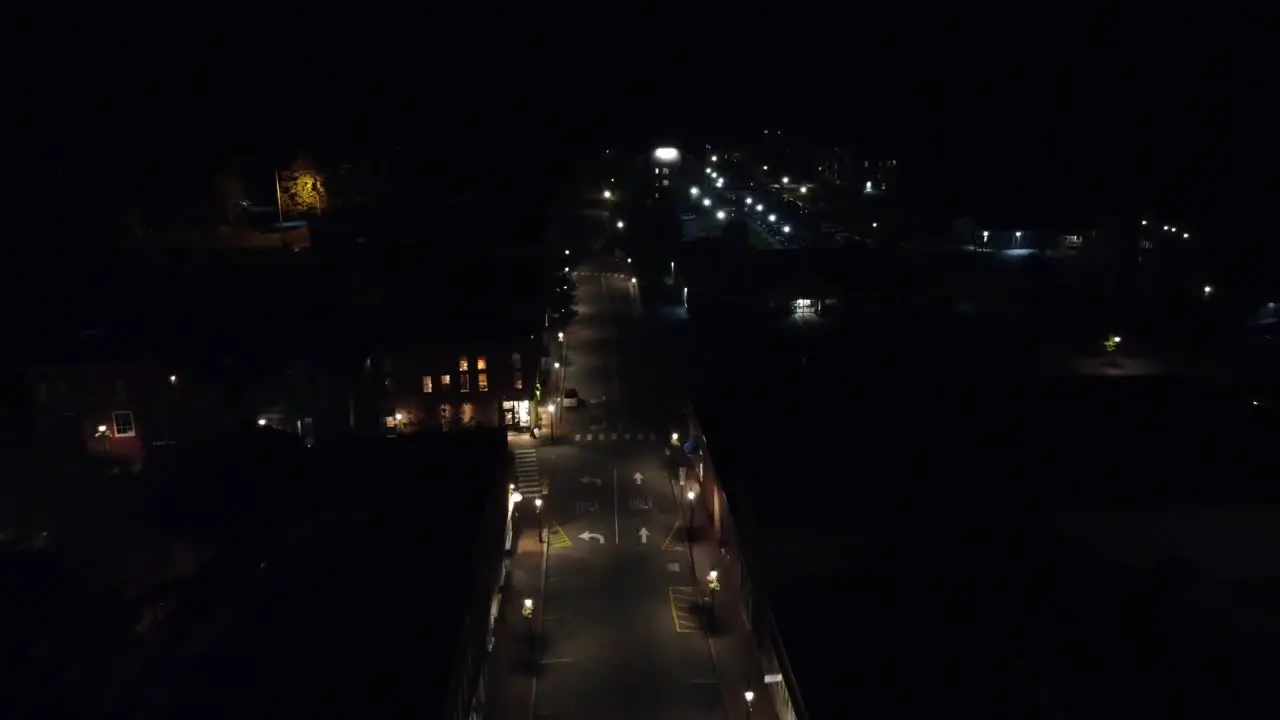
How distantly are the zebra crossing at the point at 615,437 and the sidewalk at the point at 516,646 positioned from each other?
18.1 ft

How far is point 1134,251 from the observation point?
124 feet

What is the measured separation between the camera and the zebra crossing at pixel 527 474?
1944 cm

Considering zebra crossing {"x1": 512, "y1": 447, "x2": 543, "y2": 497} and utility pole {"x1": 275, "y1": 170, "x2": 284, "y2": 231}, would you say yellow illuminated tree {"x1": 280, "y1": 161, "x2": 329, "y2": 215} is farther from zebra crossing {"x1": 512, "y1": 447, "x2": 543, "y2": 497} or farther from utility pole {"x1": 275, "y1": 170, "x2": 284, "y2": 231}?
zebra crossing {"x1": 512, "y1": 447, "x2": 543, "y2": 497}

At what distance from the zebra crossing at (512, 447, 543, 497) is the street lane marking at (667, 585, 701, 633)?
4.69 m

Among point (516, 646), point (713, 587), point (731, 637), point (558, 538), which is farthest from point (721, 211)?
point (516, 646)

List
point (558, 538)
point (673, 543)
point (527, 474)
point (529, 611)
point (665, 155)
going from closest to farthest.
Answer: point (529, 611)
point (673, 543)
point (558, 538)
point (527, 474)
point (665, 155)

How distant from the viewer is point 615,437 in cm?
2284

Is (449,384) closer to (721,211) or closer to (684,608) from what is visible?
(684,608)

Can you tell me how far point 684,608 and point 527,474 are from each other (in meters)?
6.18

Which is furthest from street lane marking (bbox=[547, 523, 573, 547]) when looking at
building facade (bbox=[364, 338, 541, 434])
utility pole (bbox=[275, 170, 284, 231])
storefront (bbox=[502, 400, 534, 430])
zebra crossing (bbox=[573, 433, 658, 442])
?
utility pole (bbox=[275, 170, 284, 231])

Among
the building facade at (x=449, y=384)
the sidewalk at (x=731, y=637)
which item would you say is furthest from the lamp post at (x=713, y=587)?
the building facade at (x=449, y=384)

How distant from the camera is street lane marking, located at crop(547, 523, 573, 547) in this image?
17344mm

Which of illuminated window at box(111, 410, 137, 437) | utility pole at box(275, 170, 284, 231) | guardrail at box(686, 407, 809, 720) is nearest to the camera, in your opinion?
guardrail at box(686, 407, 809, 720)

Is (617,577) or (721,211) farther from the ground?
(721,211)
